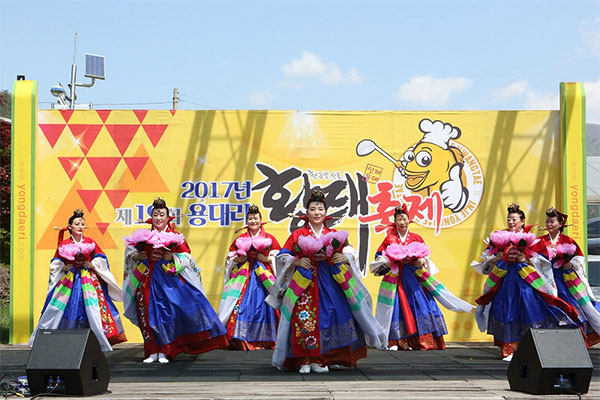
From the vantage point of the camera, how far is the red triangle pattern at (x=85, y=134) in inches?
332

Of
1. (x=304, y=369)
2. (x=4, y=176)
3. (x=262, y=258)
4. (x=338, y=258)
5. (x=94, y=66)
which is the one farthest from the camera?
(x=94, y=66)

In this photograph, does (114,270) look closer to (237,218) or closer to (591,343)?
(237,218)

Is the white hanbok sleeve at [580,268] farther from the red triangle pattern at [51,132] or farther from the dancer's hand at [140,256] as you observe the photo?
the red triangle pattern at [51,132]

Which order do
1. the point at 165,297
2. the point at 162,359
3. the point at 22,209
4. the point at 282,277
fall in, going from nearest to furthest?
the point at 282,277 → the point at 162,359 → the point at 165,297 → the point at 22,209

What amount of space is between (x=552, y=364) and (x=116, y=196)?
Result: 5.37 meters

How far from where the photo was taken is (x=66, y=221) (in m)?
8.33

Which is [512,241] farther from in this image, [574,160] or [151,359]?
[151,359]

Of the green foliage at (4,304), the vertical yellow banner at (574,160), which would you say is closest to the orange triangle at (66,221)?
the green foliage at (4,304)

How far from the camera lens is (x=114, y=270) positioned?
8.38m

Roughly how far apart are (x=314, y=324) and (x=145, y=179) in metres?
3.35

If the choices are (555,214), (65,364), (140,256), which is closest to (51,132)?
A: (140,256)

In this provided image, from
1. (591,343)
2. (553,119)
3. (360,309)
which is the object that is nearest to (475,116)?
(553,119)

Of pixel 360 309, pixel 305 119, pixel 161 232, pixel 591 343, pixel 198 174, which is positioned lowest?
pixel 591 343

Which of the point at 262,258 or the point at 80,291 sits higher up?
the point at 262,258
